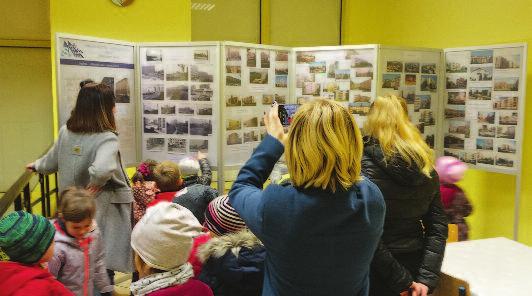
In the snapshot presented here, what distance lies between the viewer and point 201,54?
391cm

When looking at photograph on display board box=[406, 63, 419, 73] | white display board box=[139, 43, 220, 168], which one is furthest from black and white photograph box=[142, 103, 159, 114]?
photograph on display board box=[406, 63, 419, 73]

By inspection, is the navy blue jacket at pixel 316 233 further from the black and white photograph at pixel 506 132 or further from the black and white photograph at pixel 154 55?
the black and white photograph at pixel 506 132

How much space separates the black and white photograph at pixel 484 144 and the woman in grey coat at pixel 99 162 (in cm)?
290

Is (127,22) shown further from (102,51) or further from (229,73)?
(229,73)

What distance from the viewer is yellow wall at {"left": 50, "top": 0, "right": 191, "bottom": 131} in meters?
4.15

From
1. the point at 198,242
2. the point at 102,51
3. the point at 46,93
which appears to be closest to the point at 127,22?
the point at 102,51

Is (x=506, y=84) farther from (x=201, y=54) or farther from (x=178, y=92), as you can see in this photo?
(x=178, y=92)

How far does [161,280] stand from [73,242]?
80 centimetres

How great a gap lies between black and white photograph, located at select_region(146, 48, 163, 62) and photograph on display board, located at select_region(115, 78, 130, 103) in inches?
9.9

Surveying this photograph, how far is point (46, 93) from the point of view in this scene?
18.8 feet

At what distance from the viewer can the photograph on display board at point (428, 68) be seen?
436 centimetres

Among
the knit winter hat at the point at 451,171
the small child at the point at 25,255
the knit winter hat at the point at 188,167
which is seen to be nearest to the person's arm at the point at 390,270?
the small child at the point at 25,255

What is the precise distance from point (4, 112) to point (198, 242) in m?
4.48

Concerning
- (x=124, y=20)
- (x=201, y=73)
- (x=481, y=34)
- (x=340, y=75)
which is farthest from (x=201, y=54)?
(x=481, y=34)
